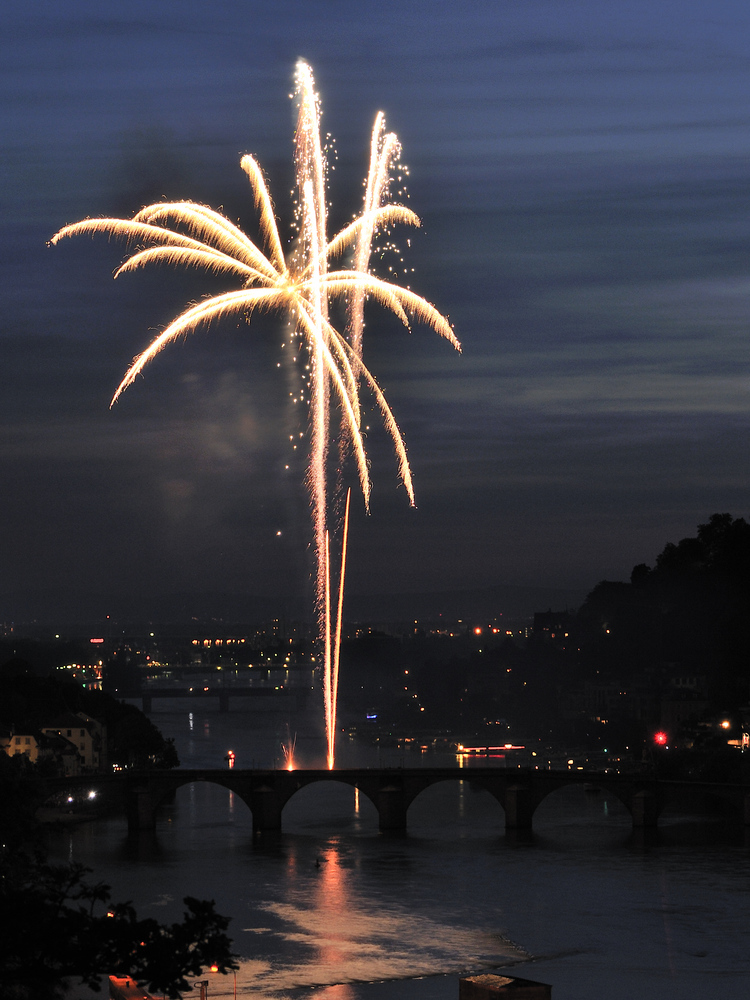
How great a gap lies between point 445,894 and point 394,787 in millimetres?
18027

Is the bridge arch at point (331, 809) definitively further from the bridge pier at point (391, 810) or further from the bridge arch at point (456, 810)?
the bridge arch at point (456, 810)

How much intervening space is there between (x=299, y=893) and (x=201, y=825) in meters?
19.7

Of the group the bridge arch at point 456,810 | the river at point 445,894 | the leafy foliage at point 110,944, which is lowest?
the river at point 445,894

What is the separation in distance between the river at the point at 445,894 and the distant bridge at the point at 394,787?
1.06m

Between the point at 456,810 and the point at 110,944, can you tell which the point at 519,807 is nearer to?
the point at 456,810

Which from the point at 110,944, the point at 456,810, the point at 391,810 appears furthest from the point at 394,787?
the point at 110,944

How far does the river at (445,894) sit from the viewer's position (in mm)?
Answer: 39094

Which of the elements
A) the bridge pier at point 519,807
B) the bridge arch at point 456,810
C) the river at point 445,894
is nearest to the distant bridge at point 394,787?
the bridge pier at point 519,807

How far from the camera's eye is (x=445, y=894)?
167 feet

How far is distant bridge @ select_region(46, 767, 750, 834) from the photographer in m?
67.2

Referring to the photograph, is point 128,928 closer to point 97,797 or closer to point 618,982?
point 618,982

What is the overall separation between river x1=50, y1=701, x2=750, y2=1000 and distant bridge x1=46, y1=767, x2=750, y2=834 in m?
1.06

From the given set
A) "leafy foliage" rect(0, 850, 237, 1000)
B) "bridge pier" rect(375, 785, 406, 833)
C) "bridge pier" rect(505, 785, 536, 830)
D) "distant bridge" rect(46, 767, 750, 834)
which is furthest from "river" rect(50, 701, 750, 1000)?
"leafy foliage" rect(0, 850, 237, 1000)

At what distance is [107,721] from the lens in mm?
95750
